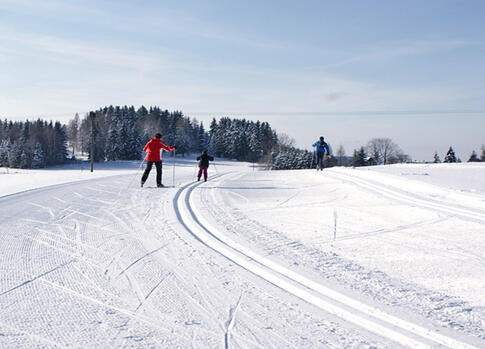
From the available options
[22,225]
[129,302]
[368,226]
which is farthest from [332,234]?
[22,225]

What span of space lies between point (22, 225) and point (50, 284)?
3.19 metres

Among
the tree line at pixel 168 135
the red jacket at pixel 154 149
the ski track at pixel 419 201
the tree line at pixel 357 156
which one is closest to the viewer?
the ski track at pixel 419 201

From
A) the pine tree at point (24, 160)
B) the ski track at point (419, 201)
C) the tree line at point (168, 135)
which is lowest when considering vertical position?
the pine tree at point (24, 160)

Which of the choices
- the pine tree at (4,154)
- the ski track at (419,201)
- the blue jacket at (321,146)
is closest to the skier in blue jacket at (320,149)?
the blue jacket at (321,146)

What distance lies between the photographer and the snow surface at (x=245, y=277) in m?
2.67

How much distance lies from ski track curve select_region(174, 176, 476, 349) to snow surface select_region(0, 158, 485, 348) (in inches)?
0.5

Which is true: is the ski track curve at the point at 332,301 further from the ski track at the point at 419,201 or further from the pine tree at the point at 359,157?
the pine tree at the point at 359,157

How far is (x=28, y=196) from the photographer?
9.52 m

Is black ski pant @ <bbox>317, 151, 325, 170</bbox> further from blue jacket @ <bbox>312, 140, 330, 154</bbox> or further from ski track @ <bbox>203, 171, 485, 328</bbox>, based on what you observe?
ski track @ <bbox>203, 171, 485, 328</bbox>

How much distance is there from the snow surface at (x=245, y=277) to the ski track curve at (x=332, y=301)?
0.5 inches

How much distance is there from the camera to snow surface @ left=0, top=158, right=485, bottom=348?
8.77 feet

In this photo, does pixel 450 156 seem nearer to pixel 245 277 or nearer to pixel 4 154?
pixel 245 277

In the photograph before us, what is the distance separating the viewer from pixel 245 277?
3805 millimetres

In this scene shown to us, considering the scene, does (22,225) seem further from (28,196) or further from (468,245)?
(468,245)
